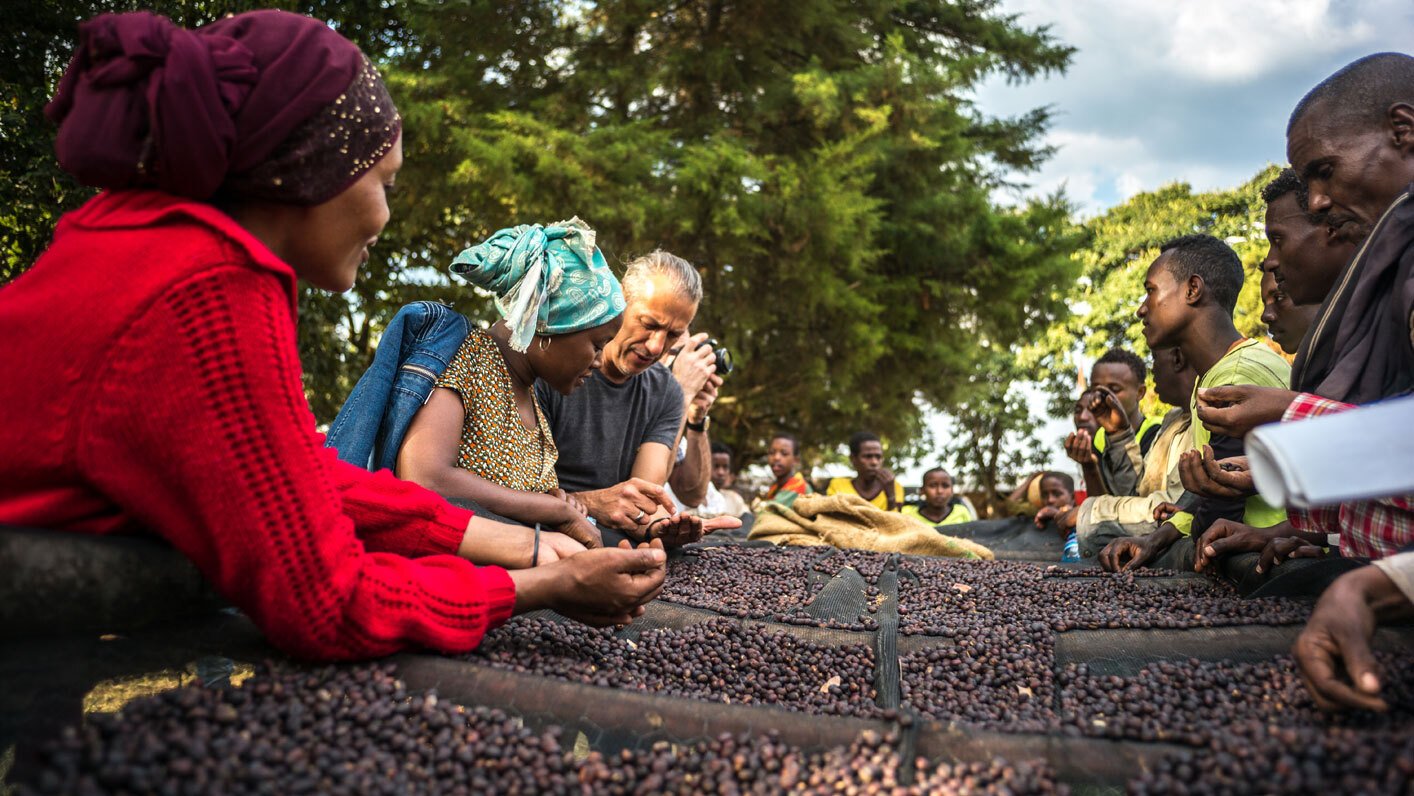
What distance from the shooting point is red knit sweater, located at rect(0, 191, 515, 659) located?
1.24 m

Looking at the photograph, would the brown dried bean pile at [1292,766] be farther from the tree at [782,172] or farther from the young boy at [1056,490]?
the tree at [782,172]

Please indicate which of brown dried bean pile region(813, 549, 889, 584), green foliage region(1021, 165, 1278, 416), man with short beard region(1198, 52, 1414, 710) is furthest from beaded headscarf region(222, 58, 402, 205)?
green foliage region(1021, 165, 1278, 416)

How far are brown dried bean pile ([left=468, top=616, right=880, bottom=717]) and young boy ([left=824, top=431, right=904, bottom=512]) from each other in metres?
5.93

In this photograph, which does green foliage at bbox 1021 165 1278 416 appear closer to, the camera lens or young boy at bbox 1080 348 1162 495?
young boy at bbox 1080 348 1162 495

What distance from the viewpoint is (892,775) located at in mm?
1314

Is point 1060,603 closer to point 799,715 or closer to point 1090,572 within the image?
point 1090,572

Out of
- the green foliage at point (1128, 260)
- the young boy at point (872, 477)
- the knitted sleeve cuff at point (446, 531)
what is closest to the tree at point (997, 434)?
the green foliage at point (1128, 260)

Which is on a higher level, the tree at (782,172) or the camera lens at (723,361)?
the tree at (782,172)

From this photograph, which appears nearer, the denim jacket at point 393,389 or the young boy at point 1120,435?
the denim jacket at point 393,389

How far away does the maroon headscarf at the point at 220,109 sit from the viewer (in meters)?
1.29

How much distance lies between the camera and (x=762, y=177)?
29.3 ft

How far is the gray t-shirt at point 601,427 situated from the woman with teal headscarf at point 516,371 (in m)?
0.42

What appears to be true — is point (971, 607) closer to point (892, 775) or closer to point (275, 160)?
point (892, 775)

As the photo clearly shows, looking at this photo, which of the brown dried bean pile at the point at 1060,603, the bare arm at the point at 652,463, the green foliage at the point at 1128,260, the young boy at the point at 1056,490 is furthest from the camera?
the green foliage at the point at 1128,260
